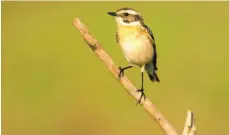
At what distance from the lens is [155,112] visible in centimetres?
459

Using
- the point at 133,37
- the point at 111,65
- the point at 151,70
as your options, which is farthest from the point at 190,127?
the point at 151,70

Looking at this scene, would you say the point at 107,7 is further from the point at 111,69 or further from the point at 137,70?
the point at 111,69

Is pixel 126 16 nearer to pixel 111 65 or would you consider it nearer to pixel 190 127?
pixel 111 65

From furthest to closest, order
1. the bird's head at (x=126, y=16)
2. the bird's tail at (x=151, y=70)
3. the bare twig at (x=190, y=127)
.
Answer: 1. the bird's tail at (x=151, y=70)
2. the bird's head at (x=126, y=16)
3. the bare twig at (x=190, y=127)

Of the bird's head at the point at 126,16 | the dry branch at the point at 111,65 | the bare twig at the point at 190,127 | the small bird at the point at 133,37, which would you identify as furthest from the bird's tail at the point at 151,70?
the bare twig at the point at 190,127

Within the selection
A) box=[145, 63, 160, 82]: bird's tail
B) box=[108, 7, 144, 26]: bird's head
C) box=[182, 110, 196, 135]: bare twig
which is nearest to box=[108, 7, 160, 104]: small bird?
box=[108, 7, 144, 26]: bird's head

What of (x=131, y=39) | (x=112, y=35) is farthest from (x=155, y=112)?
(x=112, y=35)

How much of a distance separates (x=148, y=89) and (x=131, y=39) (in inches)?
165

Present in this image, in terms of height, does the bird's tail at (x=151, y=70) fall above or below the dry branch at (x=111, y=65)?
below

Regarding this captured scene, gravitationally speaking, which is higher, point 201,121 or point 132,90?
point 132,90

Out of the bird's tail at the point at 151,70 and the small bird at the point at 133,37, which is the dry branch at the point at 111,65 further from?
the bird's tail at the point at 151,70

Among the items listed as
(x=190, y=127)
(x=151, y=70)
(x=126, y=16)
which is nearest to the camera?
(x=190, y=127)

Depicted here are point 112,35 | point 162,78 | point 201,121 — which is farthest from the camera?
point 112,35

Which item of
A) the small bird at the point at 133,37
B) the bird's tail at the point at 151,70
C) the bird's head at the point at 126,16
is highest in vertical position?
the bird's head at the point at 126,16
